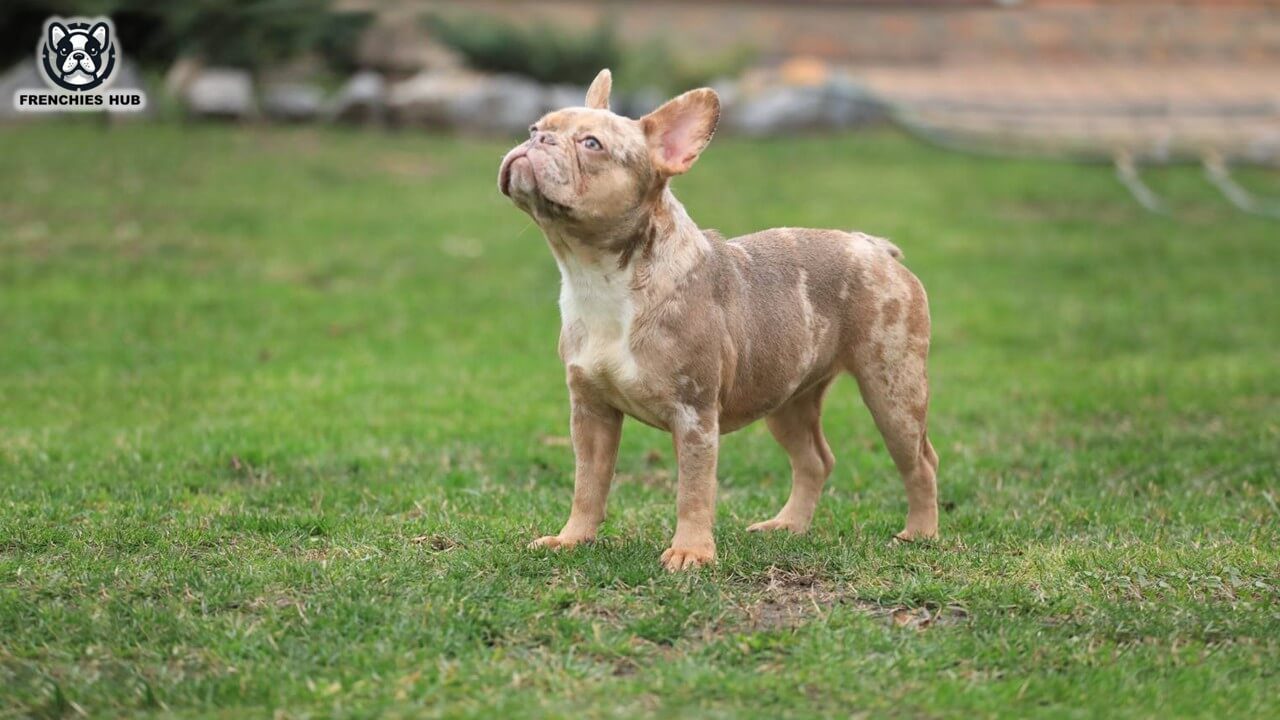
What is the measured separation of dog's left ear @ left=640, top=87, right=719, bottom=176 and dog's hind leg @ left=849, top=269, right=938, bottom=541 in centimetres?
129

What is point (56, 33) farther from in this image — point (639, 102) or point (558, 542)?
point (558, 542)

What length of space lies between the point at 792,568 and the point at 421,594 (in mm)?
1606

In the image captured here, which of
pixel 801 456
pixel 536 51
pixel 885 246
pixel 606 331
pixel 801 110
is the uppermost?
pixel 885 246

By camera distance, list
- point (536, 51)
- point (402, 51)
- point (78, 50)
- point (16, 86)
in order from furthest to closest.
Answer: point (402, 51), point (536, 51), point (16, 86), point (78, 50)

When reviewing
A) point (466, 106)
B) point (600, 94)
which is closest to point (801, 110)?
point (466, 106)

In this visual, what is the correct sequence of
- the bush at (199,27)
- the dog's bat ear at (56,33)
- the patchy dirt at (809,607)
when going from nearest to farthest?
the patchy dirt at (809,607) → the dog's bat ear at (56,33) → the bush at (199,27)

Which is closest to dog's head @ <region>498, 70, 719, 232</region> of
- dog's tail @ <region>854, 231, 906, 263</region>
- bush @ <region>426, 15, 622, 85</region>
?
dog's tail @ <region>854, 231, 906, 263</region>

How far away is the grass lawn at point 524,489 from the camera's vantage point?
502 centimetres

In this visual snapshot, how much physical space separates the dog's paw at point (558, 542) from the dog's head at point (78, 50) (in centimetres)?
999

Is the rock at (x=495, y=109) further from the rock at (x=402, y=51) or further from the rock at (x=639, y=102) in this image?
the rock at (x=402, y=51)

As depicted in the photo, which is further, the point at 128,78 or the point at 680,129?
the point at 128,78

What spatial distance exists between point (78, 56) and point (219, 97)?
648cm

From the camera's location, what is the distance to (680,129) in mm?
5816

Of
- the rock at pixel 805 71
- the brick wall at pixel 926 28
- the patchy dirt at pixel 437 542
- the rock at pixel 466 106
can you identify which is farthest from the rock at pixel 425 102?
the patchy dirt at pixel 437 542
